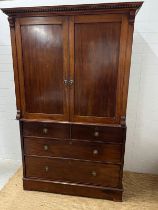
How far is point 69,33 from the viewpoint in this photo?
61.8 inches

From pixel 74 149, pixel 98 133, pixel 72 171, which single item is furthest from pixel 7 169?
pixel 98 133

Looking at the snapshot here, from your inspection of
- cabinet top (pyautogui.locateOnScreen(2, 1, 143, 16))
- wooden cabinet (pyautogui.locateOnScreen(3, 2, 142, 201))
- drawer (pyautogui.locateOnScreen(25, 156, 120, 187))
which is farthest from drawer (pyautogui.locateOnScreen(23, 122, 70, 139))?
cabinet top (pyautogui.locateOnScreen(2, 1, 143, 16))

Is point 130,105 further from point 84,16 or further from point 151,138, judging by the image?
point 84,16

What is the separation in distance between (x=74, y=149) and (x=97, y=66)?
83 cm

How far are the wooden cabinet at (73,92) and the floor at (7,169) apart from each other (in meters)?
0.37

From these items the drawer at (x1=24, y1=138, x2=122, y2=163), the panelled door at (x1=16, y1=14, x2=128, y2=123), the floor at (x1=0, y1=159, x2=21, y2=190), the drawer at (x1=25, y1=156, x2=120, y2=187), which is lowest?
the floor at (x1=0, y1=159, x2=21, y2=190)

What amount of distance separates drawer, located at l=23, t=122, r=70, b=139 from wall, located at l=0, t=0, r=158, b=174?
2.11ft

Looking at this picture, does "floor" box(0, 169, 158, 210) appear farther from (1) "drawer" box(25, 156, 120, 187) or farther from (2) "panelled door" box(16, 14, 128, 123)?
(2) "panelled door" box(16, 14, 128, 123)

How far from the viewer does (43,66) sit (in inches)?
66.5

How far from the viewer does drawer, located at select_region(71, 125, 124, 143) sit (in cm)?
176

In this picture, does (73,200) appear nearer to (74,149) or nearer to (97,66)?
(74,149)

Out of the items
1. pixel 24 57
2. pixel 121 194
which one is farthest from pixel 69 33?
pixel 121 194

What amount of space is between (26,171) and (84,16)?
5.30 feet

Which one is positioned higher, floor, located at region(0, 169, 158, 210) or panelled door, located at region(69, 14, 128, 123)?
panelled door, located at region(69, 14, 128, 123)
